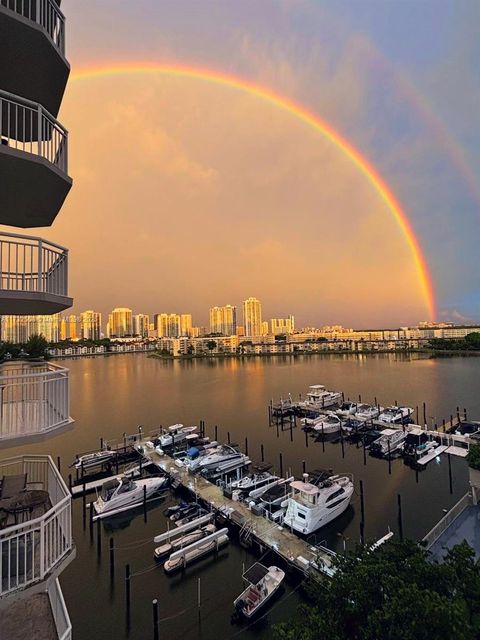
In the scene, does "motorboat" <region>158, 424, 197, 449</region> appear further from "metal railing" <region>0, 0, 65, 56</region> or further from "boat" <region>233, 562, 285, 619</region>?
"metal railing" <region>0, 0, 65, 56</region>

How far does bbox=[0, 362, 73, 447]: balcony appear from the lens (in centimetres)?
468

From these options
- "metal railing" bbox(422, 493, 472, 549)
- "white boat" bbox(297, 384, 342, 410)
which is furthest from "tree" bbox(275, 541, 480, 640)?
"white boat" bbox(297, 384, 342, 410)

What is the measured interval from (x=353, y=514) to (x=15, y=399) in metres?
14.4

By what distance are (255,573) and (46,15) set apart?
14.0 metres

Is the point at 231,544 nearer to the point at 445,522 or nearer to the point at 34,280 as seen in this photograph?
the point at 445,522

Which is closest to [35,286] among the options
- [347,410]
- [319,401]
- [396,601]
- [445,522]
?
[396,601]

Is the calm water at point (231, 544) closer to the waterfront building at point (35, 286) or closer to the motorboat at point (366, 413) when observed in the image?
the motorboat at point (366, 413)

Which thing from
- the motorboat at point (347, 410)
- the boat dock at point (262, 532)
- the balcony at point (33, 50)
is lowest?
the boat dock at point (262, 532)

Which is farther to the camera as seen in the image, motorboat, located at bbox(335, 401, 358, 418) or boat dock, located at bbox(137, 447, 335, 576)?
motorboat, located at bbox(335, 401, 358, 418)

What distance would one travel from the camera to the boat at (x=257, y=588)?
991 cm

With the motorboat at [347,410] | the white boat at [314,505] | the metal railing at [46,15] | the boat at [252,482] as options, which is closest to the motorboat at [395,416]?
the motorboat at [347,410]

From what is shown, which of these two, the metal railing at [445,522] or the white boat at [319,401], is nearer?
the metal railing at [445,522]

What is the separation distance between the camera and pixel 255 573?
10930 mm

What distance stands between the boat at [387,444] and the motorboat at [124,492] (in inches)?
524
